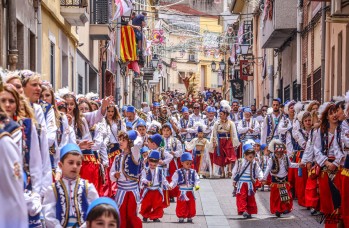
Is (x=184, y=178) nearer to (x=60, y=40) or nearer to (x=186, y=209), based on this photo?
(x=186, y=209)

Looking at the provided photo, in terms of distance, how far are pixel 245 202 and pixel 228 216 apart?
1.22 ft

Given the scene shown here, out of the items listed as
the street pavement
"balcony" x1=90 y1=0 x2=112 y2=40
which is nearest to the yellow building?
"balcony" x1=90 y1=0 x2=112 y2=40

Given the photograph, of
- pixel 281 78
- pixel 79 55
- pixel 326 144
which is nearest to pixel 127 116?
pixel 326 144

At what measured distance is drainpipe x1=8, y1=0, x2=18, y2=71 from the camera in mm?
17812

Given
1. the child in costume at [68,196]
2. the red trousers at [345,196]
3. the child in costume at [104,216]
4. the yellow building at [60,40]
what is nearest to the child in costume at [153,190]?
the red trousers at [345,196]

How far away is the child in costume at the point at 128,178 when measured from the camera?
13719 millimetres

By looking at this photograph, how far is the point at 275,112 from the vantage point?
2242 cm

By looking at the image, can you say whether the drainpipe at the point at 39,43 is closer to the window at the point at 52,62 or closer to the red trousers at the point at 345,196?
the window at the point at 52,62

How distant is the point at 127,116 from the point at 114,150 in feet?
11.2

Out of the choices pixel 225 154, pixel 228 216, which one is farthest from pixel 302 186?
pixel 225 154

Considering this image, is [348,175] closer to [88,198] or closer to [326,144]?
[326,144]

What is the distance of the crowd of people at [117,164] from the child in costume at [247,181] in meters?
0.02

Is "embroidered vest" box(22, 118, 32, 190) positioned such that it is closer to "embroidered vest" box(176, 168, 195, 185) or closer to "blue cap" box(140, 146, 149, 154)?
"embroidered vest" box(176, 168, 195, 185)

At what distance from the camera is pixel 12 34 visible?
17.8m
